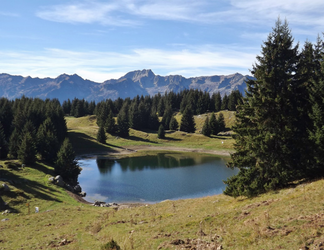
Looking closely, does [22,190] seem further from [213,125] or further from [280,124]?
[213,125]

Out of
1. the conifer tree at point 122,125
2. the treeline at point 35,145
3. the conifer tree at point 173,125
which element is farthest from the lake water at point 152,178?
the conifer tree at point 173,125

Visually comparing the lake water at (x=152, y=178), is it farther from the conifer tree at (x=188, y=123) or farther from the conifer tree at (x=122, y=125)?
the conifer tree at (x=188, y=123)

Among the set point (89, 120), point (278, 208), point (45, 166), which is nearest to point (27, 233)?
point (278, 208)

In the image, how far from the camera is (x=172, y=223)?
20625mm

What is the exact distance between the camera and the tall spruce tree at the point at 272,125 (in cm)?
2589

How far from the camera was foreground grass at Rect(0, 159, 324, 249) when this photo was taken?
1281 centimetres

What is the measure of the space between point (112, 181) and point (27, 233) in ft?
130

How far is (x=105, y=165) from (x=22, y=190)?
46066 mm

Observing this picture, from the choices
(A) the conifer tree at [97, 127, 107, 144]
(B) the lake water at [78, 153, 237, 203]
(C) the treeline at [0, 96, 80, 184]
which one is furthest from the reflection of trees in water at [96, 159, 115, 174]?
(A) the conifer tree at [97, 127, 107, 144]

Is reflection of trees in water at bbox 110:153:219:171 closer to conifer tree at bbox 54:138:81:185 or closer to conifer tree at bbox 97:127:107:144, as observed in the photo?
conifer tree at bbox 54:138:81:185

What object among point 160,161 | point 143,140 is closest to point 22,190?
point 160,161

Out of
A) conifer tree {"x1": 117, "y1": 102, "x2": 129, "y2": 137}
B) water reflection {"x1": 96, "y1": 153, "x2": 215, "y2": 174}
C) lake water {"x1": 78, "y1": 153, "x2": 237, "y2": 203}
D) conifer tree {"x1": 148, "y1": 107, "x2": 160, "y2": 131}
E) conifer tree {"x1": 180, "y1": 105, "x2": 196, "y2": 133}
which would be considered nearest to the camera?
lake water {"x1": 78, "y1": 153, "x2": 237, "y2": 203}

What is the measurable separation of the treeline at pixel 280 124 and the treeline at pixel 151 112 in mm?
97443

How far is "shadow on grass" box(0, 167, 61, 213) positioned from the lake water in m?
9.71
